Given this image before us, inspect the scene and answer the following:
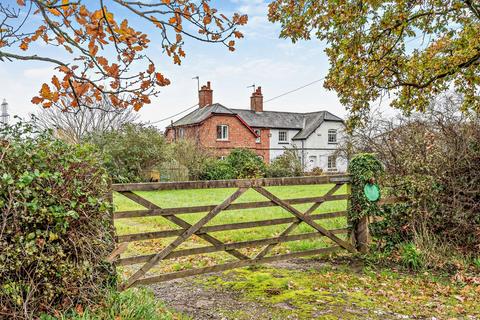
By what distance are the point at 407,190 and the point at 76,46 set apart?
5401 millimetres

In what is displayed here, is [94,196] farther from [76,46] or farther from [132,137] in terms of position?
[132,137]

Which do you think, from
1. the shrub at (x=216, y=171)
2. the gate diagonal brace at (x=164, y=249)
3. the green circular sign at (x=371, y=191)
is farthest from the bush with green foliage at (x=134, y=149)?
the gate diagonal brace at (x=164, y=249)

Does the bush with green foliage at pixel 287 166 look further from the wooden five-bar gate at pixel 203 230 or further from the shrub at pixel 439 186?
the wooden five-bar gate at pixel 203 230

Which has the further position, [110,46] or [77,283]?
[110,46]

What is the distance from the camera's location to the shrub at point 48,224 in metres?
3.07

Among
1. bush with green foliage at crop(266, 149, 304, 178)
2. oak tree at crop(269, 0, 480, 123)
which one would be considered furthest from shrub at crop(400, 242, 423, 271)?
bush with green foliage at crop(266, 149, 304, 178)

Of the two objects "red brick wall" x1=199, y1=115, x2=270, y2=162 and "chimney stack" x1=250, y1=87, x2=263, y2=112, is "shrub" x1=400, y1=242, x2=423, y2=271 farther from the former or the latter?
"chimney stack" x1=250, y1=87, x2=263, y2=112

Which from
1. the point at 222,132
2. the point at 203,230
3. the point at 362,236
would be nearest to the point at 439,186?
the point at 362,236

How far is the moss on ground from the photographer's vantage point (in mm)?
4297

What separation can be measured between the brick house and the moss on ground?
23.4 meters

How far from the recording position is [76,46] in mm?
3543

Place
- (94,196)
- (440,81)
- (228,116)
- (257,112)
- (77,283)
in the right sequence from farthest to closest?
(257,112), (228,116), (440,81), (94,196), (77,283)

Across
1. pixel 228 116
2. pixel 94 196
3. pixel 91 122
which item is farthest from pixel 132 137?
pixel 94 196

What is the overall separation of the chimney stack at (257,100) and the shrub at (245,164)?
43.1 feet
